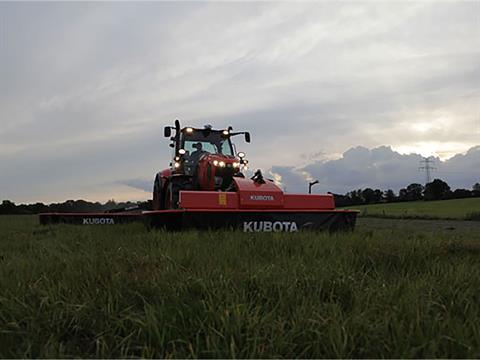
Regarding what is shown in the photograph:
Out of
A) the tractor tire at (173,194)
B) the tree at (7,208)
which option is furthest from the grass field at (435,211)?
the tree at (7,208)

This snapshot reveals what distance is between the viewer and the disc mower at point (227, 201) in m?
7.34

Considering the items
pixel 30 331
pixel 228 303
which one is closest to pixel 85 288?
pixel 30 331

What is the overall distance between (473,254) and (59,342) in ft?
13.7

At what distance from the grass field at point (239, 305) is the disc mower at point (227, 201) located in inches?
119

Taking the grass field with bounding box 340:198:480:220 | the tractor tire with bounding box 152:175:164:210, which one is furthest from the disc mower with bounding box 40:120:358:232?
the grass field with bounding box 340:198:480:220

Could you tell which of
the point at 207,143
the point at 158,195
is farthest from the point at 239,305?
the point at 158,195

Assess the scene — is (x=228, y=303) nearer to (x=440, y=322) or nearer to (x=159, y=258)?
(x=440, y=322)

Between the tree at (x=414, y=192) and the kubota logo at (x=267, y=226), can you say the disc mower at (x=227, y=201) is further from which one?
the tree at (x=414, y=192)

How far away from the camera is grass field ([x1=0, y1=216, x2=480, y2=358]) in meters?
2.28

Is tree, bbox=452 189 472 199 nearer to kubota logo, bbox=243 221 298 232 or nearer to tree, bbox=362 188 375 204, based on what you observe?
tree, bbox=362 188 375 204

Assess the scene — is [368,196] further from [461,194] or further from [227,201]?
[227,201]

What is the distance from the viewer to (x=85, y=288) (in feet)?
10.3

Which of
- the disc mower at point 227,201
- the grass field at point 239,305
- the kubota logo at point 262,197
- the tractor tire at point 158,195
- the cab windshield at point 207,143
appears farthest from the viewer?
the tractor tire at point 158,195

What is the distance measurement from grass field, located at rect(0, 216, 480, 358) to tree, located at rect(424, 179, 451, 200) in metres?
57.4
